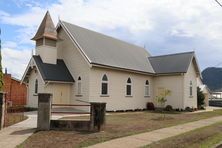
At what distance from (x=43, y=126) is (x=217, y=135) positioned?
323 inches

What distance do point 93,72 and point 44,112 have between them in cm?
1326

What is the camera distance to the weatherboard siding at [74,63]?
28.2m

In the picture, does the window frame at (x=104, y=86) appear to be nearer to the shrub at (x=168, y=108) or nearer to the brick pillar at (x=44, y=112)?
the shrub at (x=168, y=108)

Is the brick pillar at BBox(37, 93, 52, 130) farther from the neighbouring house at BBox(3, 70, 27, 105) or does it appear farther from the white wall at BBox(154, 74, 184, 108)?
the neighbouring house at BBox(3, 70, 27, 105)

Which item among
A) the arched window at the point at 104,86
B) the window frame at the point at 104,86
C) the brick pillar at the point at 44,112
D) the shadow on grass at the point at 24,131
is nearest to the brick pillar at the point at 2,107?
the shadow on grass at the point at 24,131

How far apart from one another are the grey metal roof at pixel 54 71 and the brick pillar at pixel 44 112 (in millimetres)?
11963

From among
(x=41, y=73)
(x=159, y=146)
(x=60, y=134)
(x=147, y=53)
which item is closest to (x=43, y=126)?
(x=60, y=134)

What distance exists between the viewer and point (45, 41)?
97.3ft

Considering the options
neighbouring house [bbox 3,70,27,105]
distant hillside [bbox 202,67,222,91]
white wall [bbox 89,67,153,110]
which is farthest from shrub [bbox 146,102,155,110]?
distant hillside [bbox 202,67,222,91]

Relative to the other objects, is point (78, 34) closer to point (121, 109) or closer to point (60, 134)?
point (121, 109)

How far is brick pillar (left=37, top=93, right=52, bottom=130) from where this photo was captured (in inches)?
593

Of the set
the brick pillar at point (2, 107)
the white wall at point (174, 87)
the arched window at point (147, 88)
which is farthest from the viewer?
the arched window at point (147, 88)

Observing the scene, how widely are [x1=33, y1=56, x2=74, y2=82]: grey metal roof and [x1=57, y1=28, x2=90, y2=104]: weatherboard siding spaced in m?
0.52

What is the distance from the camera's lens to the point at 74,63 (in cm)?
2970
